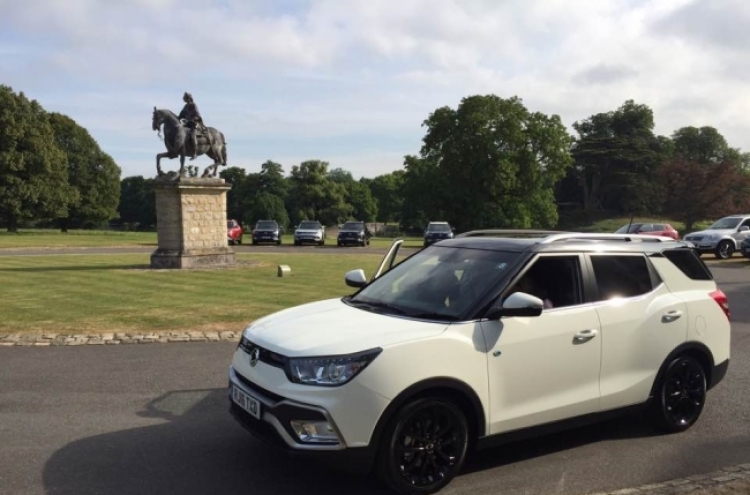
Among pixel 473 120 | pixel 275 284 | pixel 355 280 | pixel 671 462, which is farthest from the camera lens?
pixel 473 120

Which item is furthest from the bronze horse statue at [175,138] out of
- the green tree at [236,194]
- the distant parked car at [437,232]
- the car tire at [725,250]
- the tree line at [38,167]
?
the green tree at [236,194]

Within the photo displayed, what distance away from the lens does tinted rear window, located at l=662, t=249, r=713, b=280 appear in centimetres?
561

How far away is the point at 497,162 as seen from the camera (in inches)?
2210

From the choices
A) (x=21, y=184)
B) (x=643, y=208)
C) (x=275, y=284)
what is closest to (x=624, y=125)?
(x=643, y=208)

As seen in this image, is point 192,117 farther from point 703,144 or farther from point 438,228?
point 703,144

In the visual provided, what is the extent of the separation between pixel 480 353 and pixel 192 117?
2073 cm

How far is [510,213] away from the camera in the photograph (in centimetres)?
5731

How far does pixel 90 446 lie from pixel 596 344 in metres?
3.97

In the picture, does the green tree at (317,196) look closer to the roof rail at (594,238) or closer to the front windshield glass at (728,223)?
the front windshield glass at (728,223)

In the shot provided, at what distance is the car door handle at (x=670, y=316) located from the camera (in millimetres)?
5188

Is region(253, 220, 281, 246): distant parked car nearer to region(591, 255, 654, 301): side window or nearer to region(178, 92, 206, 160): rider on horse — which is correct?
region(178, 92, 206, 160): rider on horse

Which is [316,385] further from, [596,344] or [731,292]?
[731,292]

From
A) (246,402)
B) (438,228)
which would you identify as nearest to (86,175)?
(438,228)

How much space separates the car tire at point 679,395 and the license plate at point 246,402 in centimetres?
328
